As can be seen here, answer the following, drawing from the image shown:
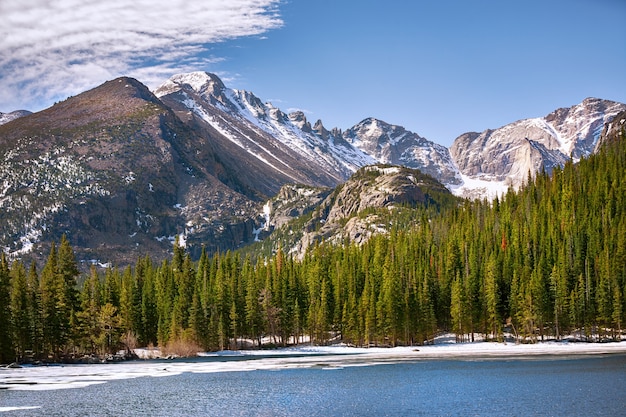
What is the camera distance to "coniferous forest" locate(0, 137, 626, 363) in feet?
406

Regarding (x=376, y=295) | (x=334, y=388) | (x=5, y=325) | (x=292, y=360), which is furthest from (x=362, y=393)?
(x=376, y=295)

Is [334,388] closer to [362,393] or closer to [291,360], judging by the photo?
[362,393]

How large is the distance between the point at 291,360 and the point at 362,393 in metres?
47.0

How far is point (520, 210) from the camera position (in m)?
185

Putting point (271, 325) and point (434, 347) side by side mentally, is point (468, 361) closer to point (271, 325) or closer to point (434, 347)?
point (434, 347)

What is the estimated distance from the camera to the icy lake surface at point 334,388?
5553cm

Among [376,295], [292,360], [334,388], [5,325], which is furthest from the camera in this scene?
[376,295]

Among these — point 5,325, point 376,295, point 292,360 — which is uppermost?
point 376,295

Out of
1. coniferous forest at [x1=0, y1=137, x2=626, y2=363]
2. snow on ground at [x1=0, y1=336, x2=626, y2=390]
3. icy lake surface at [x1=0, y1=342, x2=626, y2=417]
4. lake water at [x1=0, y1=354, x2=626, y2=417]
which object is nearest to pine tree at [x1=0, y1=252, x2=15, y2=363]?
snow on ground at [x1=0, y1=336, x2=626, y2=390]

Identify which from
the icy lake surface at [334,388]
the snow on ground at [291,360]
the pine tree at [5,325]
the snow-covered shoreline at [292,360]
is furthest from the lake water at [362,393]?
the pine tree at [5,325]

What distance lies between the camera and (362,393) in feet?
215

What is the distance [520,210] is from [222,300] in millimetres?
87521

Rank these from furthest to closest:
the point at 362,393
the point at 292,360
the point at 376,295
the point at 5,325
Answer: the point at 376,295
the point at 292,360
the point at 5,325
the point at 362,393

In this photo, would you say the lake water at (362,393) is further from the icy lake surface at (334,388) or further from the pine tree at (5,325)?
the pine tree at (5,325)
